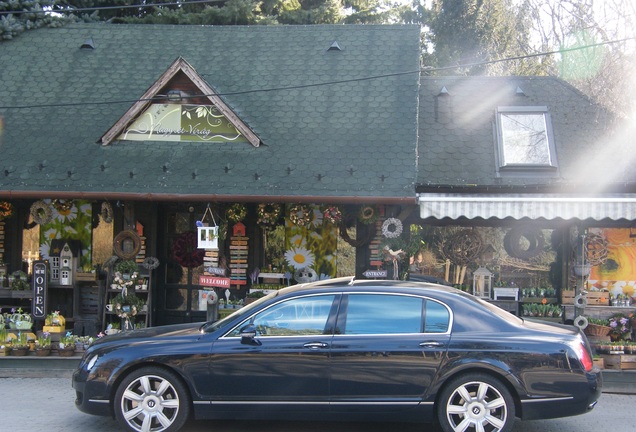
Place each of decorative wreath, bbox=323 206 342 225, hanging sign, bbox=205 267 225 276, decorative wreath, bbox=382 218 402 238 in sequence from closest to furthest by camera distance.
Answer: decorative wreath, bbox=382 218 402 238, hanging sign, bbox=205 267 225 276, decorative wreath, bbox=323 206 342 225

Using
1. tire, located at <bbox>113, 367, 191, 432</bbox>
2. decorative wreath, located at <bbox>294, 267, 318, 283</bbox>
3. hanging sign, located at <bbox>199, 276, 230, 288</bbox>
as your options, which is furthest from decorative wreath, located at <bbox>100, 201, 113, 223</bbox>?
tire, located at <bbox>113, 367, 191, 432</bbox>

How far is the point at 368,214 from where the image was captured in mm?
11992

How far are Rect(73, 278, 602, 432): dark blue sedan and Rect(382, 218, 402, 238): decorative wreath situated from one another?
165 inches

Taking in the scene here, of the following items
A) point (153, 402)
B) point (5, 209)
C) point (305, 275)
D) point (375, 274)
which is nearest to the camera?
point (153, 402)

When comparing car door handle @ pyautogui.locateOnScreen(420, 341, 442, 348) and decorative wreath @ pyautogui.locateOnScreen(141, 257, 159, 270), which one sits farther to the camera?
decorative wreath @ pyautogui.locateOnScreen(141, 257, 159, 270)

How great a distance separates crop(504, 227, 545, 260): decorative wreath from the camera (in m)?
12.2

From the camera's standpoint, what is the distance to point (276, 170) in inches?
488

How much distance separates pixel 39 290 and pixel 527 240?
786 centimetres

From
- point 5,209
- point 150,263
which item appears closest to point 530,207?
point 150,263

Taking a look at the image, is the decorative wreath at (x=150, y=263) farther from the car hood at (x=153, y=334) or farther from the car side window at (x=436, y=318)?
the car side window at (x=436, y=318)

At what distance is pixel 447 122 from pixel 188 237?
16.9ft

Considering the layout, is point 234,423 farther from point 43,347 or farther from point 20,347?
point 20,347

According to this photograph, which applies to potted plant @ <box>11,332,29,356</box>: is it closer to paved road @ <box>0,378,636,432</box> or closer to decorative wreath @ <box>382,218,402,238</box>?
Answer: paved road @ <box>0,378,636,432</box>

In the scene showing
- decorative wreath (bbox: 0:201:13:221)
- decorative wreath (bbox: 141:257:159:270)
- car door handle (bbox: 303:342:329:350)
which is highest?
decorative wreath (bbox: 0:201:13:221)
